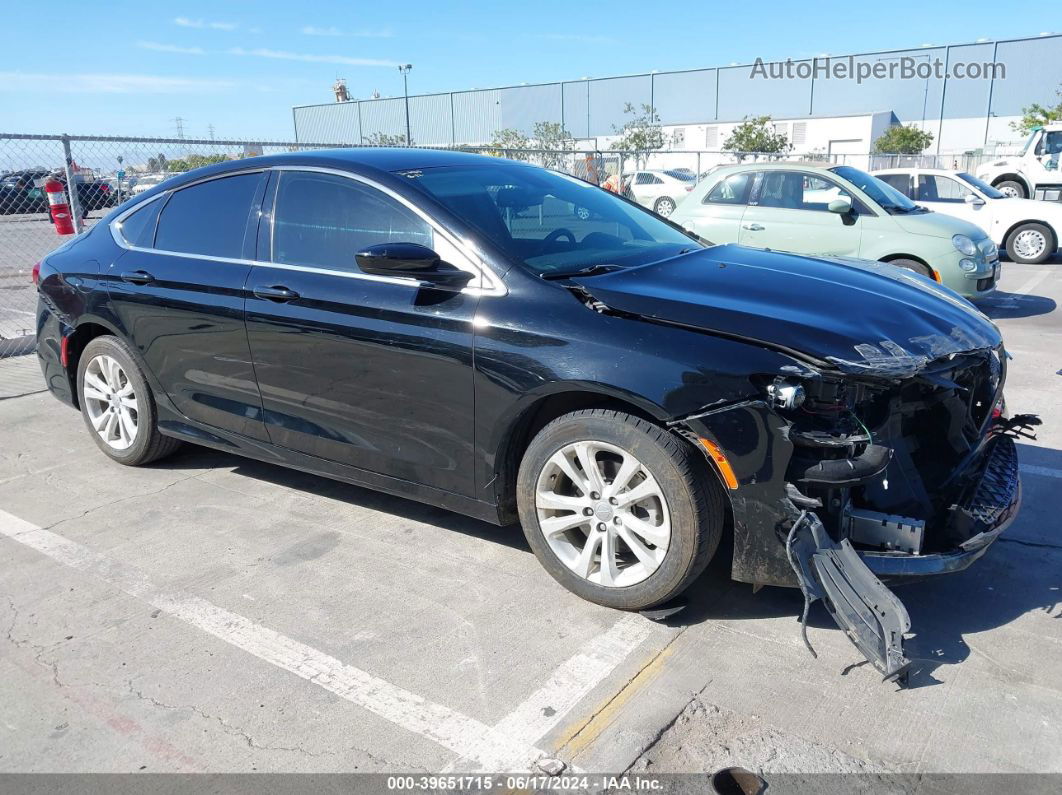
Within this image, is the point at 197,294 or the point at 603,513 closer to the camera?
the point at 603,513

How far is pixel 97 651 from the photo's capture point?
324 centimetres

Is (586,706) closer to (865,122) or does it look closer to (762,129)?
(762,129)

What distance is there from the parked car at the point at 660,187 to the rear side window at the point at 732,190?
10.8 metres

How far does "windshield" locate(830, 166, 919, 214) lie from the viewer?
9.34m

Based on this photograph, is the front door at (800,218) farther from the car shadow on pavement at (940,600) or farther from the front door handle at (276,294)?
the front door handle at (276,294)

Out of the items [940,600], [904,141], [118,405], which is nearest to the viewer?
[940,600]

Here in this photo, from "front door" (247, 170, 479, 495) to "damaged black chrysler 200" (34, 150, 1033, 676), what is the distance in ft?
0.04

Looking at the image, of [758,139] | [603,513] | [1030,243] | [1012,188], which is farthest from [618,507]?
[758,139]

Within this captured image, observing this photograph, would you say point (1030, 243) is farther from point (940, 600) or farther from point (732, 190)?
point (940, 600)

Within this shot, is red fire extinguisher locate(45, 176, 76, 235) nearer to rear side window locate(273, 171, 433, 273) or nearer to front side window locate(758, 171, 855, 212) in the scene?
rear side window locate(273, 171, 433, 273)

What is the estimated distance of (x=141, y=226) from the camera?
489 centimetres

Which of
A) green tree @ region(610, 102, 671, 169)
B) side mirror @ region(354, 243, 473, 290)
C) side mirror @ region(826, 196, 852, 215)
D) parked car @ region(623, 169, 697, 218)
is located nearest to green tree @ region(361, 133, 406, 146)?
green tree @ region(610, 102, 671, 169)

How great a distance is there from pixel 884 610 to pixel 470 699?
4.64ft

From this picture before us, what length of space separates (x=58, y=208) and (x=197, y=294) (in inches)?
273
